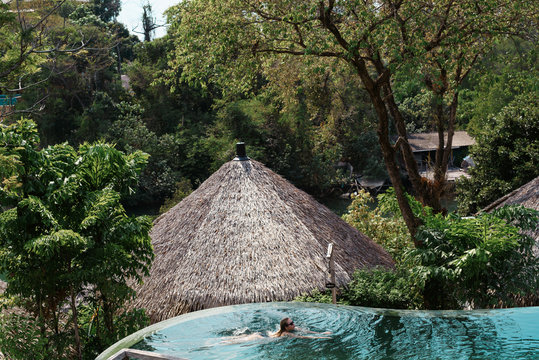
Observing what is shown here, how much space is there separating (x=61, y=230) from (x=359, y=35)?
5.07 metres

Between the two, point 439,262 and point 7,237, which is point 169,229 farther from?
point 439,262

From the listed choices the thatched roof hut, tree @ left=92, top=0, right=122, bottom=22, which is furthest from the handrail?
tree @ left=92, top=0, right=122, bottom=22

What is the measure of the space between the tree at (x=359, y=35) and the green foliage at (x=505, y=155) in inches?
137

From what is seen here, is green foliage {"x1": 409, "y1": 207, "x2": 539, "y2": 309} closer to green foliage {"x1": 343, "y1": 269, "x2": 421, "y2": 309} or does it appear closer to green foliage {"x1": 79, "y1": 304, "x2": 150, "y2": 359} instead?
green foliage {"x1": 343, "y1": 269, "x2": 421, "y2": 309}

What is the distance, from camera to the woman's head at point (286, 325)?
13.8 feet

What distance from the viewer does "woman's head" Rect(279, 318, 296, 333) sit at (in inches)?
166

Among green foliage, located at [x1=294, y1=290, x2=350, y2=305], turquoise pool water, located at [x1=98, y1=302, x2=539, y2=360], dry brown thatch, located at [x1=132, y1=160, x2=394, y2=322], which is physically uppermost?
dry brown thatch, located at [x1=132, y1=160, x2=394, y2=322]

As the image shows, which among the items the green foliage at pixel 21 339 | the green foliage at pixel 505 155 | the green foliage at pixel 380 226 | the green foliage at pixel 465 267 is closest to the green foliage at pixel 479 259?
the green foliage at pixel 465 267

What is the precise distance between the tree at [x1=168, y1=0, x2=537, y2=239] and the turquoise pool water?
3792mm

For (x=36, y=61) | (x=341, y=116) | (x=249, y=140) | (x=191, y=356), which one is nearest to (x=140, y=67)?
(x=249, y=140)

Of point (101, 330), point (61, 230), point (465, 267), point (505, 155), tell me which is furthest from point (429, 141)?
point (61, 230)

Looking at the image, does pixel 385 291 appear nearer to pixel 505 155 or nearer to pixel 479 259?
pixel 479 259

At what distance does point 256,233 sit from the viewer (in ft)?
26.5

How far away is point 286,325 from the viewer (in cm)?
423
